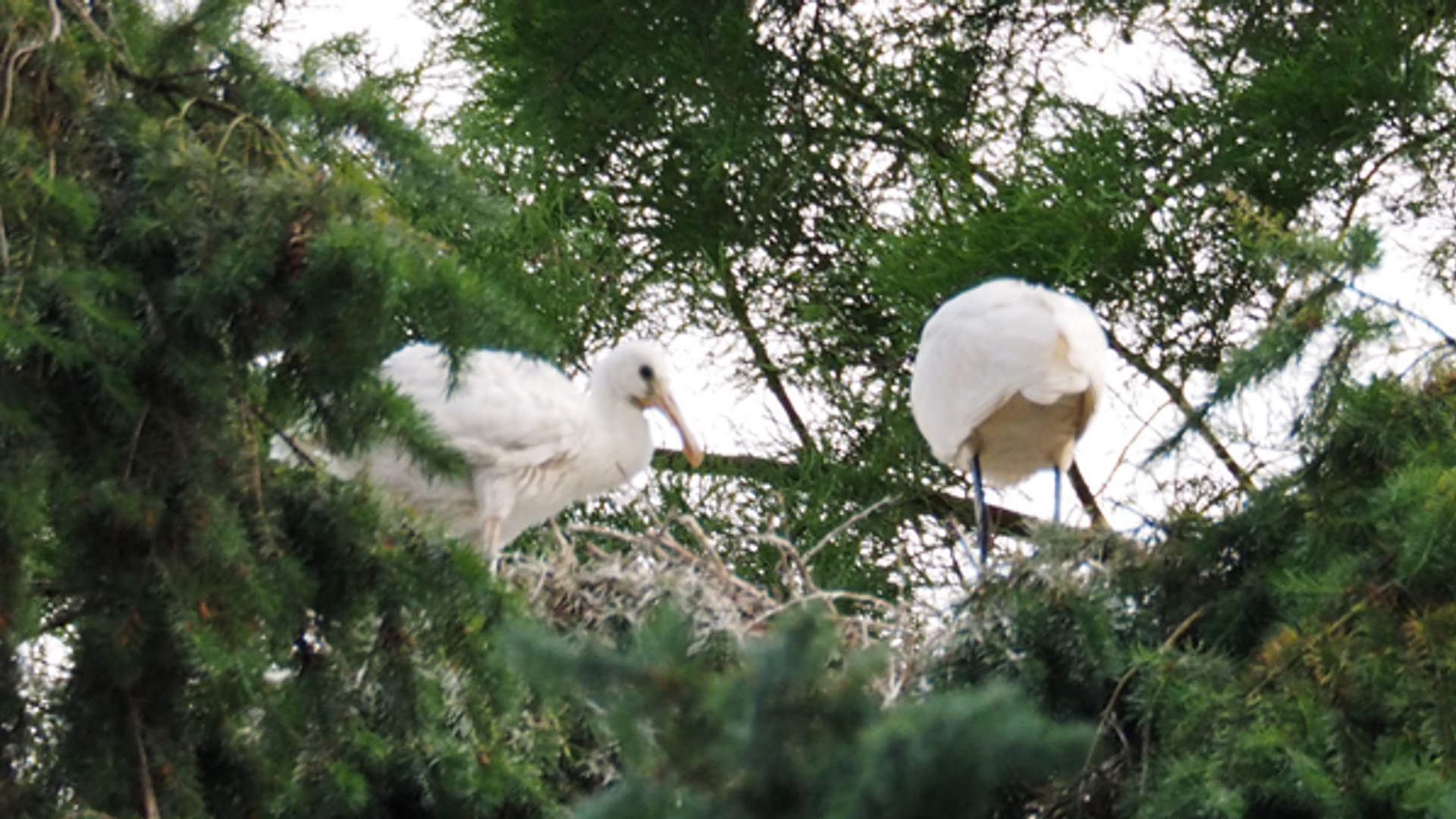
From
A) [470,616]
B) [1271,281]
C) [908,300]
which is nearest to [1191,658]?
[1271,281]

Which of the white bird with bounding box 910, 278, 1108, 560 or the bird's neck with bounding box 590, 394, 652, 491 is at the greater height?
the bird's neck with bounding box 590, 394, 652, 491

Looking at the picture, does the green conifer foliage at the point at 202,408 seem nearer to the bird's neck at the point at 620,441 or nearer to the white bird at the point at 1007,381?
the bird's neck at the point at 620,441

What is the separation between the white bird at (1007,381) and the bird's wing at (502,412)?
2.51 ft

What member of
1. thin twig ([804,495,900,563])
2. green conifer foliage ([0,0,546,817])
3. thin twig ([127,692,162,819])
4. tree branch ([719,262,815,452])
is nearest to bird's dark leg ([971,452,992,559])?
thin twig ([804,495,900,563])

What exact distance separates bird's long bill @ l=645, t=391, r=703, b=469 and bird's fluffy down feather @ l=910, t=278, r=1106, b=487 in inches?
19.5

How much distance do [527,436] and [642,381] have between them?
1.37 ft

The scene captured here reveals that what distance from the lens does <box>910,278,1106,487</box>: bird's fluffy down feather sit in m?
4.39

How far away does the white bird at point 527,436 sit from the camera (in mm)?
4082

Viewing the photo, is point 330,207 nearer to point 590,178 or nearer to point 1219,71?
point 1219,71

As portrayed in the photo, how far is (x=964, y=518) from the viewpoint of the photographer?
20.6ft

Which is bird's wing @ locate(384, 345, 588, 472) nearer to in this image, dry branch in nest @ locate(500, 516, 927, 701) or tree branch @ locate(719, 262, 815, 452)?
dry branch in nest @ locate(500, 516, 927, 701)

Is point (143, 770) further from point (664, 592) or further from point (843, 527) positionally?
point (843, 527)

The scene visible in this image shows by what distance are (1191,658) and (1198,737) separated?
13cm

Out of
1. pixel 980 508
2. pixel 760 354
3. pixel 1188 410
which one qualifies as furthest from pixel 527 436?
pixel 760 354
